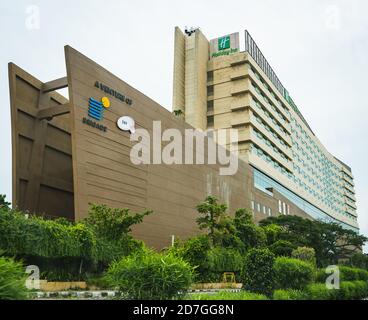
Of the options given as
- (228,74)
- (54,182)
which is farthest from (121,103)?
(228,74)

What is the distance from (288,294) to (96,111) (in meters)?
16.9

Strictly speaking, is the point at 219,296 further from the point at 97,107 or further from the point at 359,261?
the point at 359,261

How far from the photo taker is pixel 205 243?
2520cm

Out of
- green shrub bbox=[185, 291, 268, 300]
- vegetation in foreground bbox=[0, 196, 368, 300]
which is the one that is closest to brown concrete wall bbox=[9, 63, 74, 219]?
vegetation in foreground bbox=[0, 196, 368, 300]

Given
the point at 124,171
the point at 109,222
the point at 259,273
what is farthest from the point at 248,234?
the point at 259,273

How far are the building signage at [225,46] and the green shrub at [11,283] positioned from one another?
201ft

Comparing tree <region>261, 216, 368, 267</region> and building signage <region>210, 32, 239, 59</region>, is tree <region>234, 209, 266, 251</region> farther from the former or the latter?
building signage <region>210, 32, 239, 59</region>

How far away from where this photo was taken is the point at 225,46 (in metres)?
66.4

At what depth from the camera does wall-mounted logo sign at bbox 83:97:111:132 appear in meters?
27.0

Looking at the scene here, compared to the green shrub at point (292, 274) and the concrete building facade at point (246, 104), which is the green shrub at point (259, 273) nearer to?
the green shrub at point (292, 274)

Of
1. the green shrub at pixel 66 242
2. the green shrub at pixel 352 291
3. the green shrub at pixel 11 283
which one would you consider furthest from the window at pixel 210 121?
the green shrub at pixel 11 283

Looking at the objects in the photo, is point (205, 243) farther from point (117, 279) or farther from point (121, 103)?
point (117, 279)

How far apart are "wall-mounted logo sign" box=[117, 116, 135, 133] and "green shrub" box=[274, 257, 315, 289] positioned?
1545 centimetres
